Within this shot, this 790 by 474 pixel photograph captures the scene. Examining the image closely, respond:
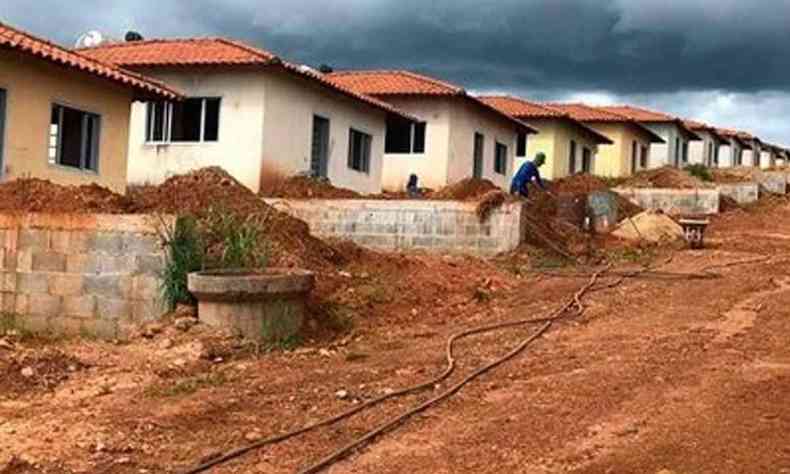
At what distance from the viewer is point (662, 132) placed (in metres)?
53.0

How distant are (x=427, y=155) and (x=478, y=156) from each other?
2874mm

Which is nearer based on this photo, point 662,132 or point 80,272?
point 80,272

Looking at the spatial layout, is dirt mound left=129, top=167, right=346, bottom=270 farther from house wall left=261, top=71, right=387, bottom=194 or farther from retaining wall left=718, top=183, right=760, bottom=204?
retaining wall left=718, top=183, right=760, bottom=204

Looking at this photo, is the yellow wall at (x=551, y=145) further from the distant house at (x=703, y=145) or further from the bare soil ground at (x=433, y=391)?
the bare soil ground at (x=433, y=391)

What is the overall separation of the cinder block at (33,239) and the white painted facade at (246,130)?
11.4 metres

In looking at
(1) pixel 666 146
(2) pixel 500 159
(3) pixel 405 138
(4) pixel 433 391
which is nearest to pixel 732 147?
(1) pixel 666 146

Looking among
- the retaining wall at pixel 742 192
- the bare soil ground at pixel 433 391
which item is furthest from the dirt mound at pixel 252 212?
the retaining wall at pixel 742 192

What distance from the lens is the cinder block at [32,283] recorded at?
11484 millimetres

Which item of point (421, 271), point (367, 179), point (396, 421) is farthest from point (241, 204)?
point (367, 179)

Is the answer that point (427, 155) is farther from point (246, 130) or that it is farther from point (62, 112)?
point (62, 112)

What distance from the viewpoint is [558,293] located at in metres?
14.4

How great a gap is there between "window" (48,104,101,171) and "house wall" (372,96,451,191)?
12353 mm

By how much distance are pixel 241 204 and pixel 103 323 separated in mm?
4551

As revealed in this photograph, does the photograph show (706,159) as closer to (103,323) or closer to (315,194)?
(315,194)
